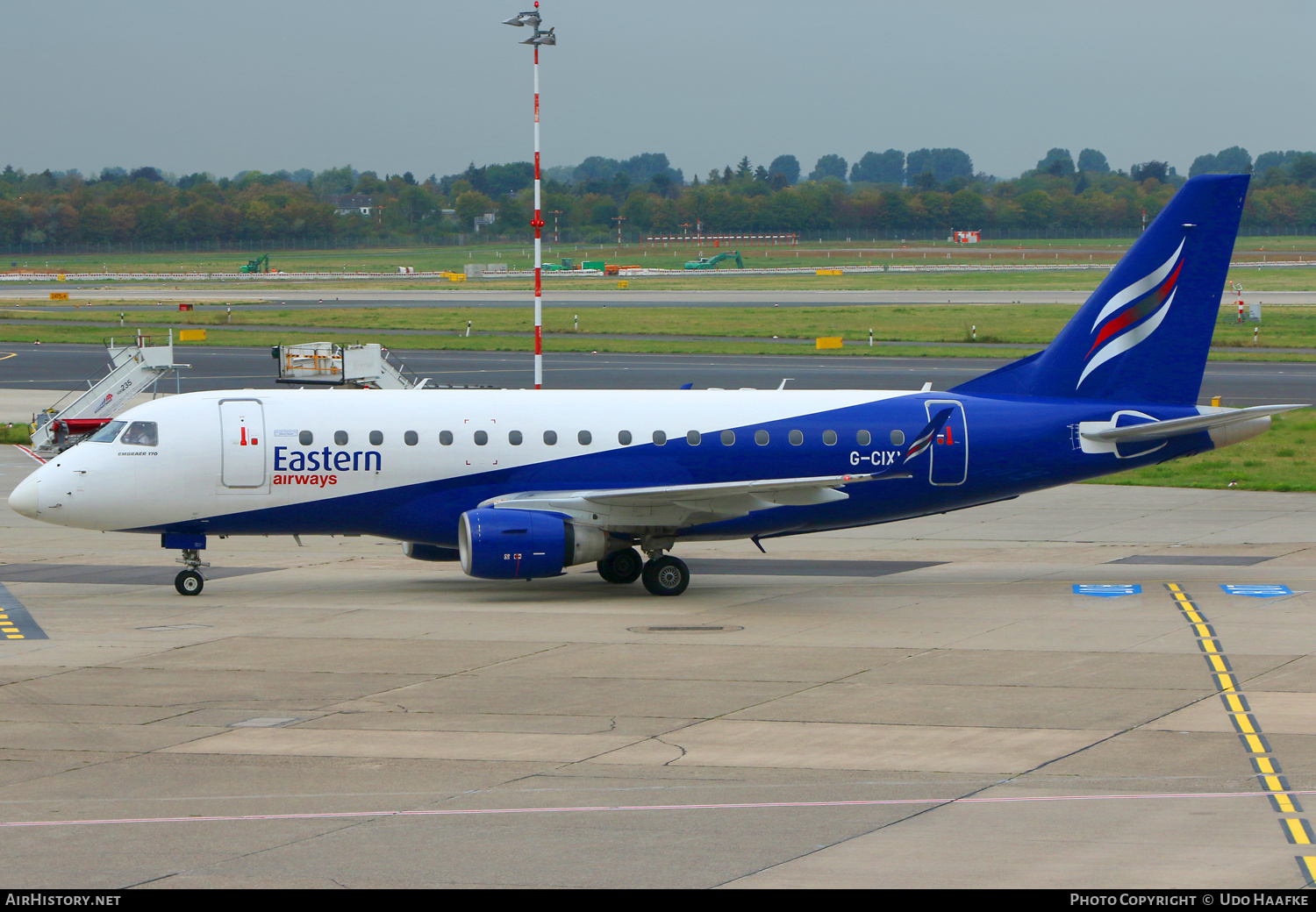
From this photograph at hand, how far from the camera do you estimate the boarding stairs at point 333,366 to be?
50.5 metres

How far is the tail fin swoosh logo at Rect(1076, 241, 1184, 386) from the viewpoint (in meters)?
30.3

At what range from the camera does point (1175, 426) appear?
95.2ft

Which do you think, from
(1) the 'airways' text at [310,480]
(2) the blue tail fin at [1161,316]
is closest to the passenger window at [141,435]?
(1) the 'airways' text at [310,480]

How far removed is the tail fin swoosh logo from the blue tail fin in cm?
2

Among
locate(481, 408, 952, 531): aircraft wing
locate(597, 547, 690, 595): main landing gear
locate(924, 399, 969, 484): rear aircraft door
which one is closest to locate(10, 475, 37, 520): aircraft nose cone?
locate(481, 408, 952, 531): aircraft wing

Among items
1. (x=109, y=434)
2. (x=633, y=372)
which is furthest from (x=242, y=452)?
(x=633, y=372)

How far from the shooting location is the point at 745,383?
210 feet

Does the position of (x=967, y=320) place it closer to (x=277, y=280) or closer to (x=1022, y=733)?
(x=1022, y=733)

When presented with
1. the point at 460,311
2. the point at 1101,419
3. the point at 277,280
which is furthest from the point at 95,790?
the point at 277,280

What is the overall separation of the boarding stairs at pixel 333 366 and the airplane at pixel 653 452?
21541 millimetres

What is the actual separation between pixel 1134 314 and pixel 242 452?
17.9 m

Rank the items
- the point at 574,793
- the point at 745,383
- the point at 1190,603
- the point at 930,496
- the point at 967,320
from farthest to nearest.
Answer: the point at 967,320 → the point at 745,383 → the point at 930,496 → the point at 1190,603 → the point at 574,793

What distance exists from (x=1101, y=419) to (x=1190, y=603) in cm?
461

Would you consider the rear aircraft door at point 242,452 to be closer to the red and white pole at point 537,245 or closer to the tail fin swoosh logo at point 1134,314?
the red and white pole at point 537,245
